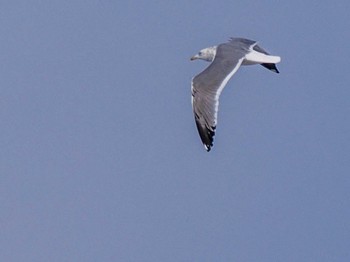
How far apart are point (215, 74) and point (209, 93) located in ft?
2.40

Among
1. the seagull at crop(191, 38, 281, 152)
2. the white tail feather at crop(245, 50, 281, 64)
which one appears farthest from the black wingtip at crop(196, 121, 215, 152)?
the white tail feather at crop(245, 50, 281, 64)

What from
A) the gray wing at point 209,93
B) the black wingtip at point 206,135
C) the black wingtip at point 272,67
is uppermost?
the black wingtip at point 272,67

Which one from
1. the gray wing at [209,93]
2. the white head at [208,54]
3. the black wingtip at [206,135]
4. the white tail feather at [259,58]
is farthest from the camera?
the white head at [208,54]

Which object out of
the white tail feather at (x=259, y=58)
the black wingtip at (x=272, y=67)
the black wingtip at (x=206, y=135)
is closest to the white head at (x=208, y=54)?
the white tail feather at (x=259, y=58)

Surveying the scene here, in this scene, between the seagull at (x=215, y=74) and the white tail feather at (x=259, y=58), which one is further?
the white tail feather at (x=259, y=58)

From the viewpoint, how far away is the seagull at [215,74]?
24422 mm

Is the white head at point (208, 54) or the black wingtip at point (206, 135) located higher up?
Answer: the white head at point (208, 54)

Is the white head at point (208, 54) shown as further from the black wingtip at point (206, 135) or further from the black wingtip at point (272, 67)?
the black wingtip at point (206, 135)

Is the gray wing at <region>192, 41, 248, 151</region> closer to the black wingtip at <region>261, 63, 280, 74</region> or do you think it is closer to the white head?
the white head

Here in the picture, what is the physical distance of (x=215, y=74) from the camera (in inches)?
995

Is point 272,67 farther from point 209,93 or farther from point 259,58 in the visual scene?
point 209,93

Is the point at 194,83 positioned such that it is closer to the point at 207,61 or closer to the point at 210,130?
the point at 210,130

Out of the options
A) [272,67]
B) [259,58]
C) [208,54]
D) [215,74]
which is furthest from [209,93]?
[272,67]

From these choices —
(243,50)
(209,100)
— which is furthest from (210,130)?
(243,50)
